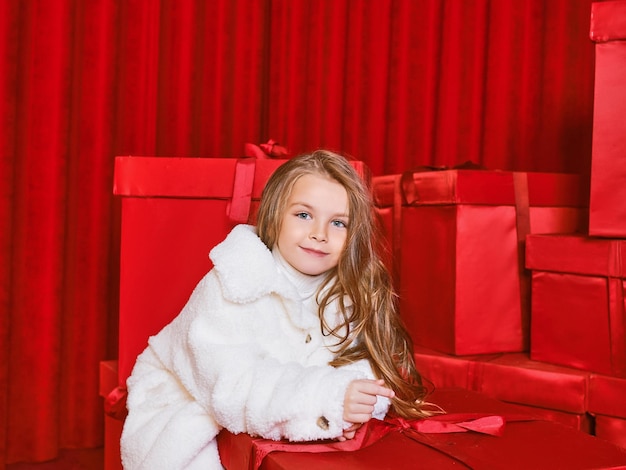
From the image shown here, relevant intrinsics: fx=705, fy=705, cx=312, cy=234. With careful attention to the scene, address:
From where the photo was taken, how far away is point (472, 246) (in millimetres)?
1400

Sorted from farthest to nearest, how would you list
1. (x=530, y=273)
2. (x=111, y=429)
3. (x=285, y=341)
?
1. (x=530, y=273)
2. (x=111, y=429)
3. (x=285, y=341)

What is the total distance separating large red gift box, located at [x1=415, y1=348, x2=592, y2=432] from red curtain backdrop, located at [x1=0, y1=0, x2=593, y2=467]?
0.81 m

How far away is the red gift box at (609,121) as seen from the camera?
4.17 ft

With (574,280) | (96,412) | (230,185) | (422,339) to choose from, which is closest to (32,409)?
(96,412)

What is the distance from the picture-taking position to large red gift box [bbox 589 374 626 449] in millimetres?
1236

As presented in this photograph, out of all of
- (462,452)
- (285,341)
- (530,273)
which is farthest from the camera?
(530,273)

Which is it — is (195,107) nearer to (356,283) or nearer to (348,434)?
(356,283)

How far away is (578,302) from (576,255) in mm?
89

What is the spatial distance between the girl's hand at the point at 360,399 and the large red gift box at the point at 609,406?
55 cm

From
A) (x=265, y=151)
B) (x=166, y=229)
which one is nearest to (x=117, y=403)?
(x=166, y=229)

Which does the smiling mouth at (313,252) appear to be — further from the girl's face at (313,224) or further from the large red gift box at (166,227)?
the large red gift box at (166,227)

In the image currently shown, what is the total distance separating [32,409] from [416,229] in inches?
38.5

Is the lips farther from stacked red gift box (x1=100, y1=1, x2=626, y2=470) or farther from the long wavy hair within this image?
stacked red gift box (x1=100, y1=1, x2=626, y2=470)

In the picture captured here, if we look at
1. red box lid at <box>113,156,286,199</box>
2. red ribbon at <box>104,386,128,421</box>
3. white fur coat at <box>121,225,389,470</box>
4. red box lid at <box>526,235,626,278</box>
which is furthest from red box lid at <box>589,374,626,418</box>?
red ribbon at <box>104,386,128,421</box>
